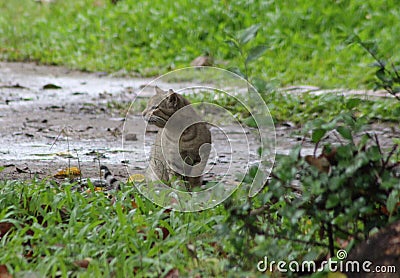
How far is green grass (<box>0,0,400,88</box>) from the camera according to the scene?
408 inches

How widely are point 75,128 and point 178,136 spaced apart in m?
3.45

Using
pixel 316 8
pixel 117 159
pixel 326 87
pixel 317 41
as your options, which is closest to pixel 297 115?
pixel 326 87

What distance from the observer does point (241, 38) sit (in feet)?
11.3

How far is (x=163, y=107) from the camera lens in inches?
182

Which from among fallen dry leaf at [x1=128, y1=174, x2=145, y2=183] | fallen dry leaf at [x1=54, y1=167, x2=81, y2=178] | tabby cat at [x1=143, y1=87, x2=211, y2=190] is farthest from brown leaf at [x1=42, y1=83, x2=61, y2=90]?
tabby cat at [x1=143, y1=87, x2=211, y2=190]

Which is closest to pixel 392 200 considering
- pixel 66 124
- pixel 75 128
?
pixel 75 128

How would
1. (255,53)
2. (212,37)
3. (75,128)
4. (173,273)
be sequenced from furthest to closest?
(212,37)
(75,128)
(255,53)
(173,273)

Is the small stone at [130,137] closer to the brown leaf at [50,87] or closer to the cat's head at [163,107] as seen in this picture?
the cat's head at [163,107]

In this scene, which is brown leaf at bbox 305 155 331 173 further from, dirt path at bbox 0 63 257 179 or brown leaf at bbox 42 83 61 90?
brown leaf at bbox 42 83 61 90

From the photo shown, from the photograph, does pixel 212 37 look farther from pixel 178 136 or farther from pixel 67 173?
pixel 178 136

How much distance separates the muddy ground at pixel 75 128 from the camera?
6176 millimetres

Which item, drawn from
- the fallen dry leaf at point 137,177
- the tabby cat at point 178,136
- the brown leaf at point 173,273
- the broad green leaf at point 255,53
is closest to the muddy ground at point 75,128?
the fallen dry leaf at point 137,177

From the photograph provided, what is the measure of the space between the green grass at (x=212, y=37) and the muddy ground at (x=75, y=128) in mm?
719

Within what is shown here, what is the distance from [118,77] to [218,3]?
2337 mm
